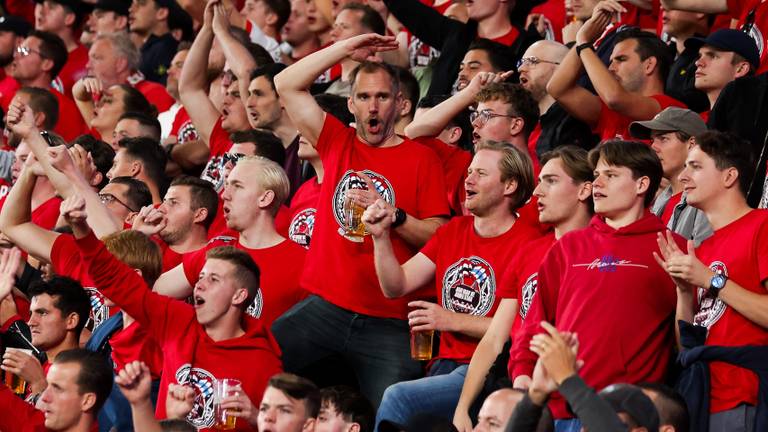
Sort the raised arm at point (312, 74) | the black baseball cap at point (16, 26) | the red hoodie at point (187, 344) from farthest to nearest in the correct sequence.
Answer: the black baseball cap at point (16, 26) < the raised arm at point (312, 74) < the red hoodie at point (187, 344)

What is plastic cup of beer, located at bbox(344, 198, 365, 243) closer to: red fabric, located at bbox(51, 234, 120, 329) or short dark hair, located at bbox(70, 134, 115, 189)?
red fabric, located at bbox(51, 234, 120, 329)

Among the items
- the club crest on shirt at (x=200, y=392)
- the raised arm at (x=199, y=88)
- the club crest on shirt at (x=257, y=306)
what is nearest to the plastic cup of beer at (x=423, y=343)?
the club crest on shirt at (x=200, y=392)

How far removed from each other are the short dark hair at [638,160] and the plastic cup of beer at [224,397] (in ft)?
5.84

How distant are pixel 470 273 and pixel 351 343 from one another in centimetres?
70

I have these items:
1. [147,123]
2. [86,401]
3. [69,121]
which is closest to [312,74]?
[86,401]

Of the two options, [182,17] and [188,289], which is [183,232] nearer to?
[188,289]

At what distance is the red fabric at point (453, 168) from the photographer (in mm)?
8016

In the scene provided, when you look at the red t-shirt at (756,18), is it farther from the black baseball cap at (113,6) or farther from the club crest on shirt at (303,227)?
the black baseball cap at (113,6)

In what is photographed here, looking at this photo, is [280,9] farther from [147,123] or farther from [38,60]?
[38,60]

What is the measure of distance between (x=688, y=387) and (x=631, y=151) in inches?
39.6

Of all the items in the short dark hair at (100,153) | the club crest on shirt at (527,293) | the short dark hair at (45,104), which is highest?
the club crest on shirt at (527,293)

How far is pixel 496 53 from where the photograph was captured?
885cm

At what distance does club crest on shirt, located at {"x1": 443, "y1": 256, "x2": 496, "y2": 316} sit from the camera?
22.4 ft

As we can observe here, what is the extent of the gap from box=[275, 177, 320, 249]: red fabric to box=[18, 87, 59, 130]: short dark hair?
298 centimetres
